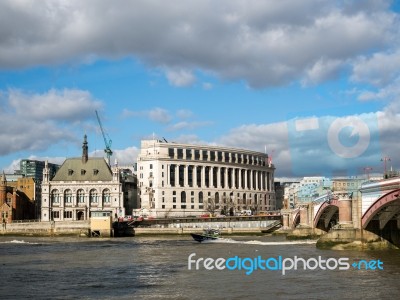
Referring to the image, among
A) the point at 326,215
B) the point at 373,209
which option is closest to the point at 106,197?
the point at 326,215

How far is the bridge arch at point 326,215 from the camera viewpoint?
90188 millimetres

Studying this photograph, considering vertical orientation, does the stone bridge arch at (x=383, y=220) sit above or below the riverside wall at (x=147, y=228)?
above

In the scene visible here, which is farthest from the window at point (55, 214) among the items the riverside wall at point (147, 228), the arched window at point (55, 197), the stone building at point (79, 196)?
the riverside wall at point (147, 228)

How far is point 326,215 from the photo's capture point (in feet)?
334

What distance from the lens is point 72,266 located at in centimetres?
6103

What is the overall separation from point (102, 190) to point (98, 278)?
484 feet

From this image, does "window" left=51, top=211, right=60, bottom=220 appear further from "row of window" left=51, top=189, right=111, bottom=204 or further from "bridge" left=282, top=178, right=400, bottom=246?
"bridge" left=282, top=178, right=400, bottom=246

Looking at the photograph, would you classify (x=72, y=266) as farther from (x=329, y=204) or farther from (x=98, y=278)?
(x=329, y=204)

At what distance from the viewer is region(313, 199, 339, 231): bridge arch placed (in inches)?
3551

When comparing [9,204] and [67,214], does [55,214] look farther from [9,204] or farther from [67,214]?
[9,204]

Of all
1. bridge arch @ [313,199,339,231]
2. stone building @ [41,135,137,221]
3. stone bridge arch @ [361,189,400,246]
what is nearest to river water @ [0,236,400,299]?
stone bridge arch @ [361,189,400,246]

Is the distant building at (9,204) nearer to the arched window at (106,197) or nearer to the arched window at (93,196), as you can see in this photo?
the arched window at (93,196)

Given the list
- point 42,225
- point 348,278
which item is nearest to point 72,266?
point 348,278

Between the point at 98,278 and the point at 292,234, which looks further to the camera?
the point at 292,234
